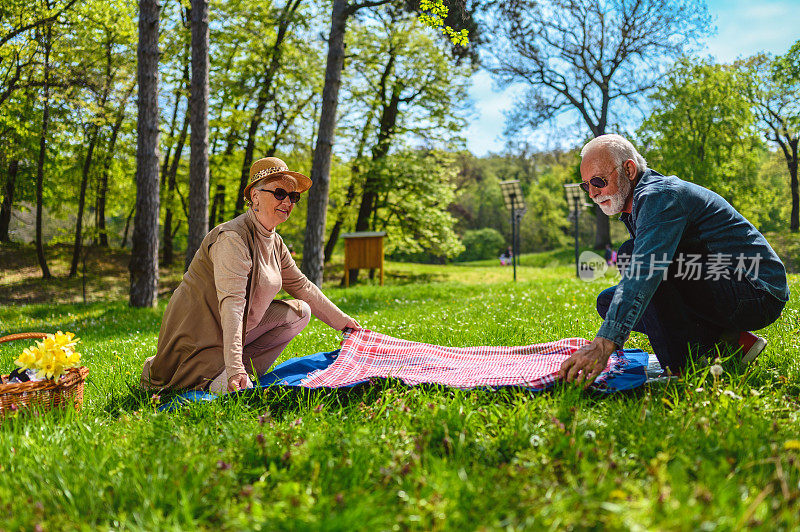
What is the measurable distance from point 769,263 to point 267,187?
329cm

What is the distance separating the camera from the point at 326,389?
3.36 meters

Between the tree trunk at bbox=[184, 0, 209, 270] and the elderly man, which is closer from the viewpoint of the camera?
the elderly man

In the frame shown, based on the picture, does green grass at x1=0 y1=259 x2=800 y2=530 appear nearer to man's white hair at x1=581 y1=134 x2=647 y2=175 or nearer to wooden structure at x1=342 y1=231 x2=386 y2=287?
man's white hair at x1=581 y1=134 x2=647 y2=175

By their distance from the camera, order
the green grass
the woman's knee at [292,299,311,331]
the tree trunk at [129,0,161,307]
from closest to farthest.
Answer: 1. the green grass
2. the woman's knee at [292,299,311,331]
3. the tree trunk at [129,0,161,307]

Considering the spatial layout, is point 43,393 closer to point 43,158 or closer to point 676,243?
point 676,243

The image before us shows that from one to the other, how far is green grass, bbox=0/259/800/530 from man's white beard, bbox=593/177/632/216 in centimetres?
113

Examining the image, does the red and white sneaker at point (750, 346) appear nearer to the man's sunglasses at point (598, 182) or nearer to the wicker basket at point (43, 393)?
the man's sunglasses at point (598, 182)

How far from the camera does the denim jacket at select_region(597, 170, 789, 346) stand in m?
2.85

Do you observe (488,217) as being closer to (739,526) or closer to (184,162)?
(184,162)

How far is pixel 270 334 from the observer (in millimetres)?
4195

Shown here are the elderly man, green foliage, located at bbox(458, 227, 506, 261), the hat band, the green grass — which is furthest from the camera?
green foliage, located at bbox(458, 227, 506, 261)

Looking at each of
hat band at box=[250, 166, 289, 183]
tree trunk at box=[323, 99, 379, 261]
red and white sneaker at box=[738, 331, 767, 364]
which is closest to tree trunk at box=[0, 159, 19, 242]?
tree trunk at box=[323, 99, 379, 261]

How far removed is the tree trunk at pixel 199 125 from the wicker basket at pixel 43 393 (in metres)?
7.54

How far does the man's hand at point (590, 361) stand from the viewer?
2.84 meters
